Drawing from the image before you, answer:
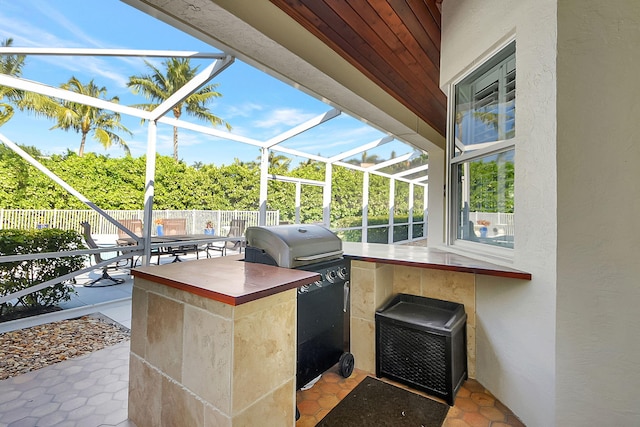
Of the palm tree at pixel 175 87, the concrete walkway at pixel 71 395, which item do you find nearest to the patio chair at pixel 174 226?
the concrete walkway at pixel 71 395

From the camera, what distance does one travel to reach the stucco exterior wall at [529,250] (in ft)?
5.42

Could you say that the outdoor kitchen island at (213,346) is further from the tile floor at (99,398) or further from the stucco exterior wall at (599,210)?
the stucco exterior wall at (599,210)

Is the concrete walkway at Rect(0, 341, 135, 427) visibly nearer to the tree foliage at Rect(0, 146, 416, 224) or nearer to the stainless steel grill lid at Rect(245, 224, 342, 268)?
the stainless steel grill lid at Rect(245, 224, 342, 268)

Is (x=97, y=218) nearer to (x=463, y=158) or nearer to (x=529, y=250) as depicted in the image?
(x=463, y=158)

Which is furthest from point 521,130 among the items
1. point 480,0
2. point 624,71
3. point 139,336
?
point 139,336

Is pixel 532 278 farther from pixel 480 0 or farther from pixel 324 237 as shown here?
pixel 480 0

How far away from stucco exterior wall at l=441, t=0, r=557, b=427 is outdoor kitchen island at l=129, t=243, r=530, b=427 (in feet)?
0.60

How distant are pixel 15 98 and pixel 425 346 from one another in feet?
34.3

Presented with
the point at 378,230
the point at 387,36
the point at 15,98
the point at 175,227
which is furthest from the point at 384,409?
the point at 15,98

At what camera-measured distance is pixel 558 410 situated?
64.0 inches

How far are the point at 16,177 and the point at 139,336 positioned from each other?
5752 mm

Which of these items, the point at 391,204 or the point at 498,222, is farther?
the point at 391,204

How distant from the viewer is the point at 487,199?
2.58 meters

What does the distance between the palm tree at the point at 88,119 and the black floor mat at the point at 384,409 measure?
30.9 ft
